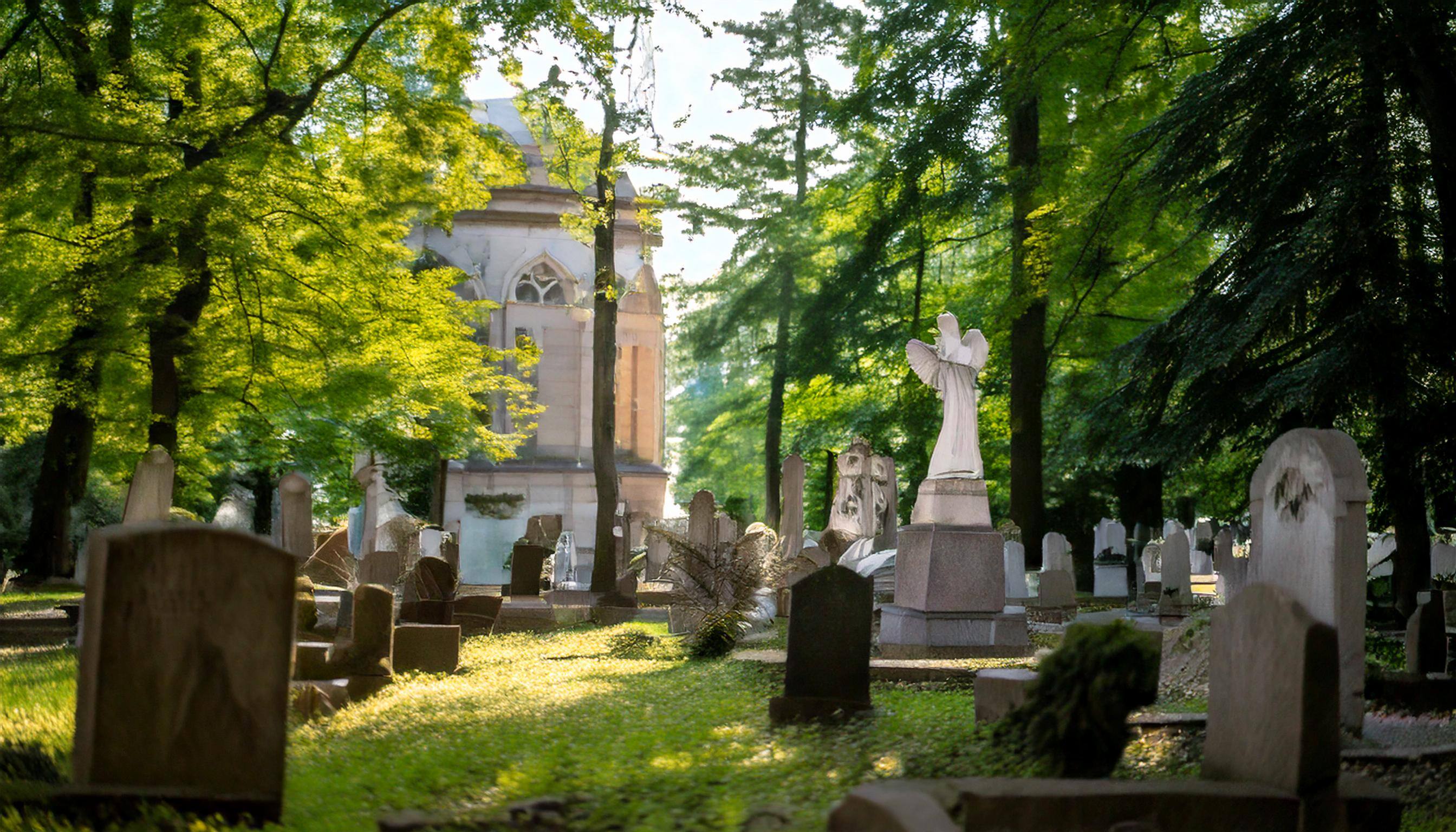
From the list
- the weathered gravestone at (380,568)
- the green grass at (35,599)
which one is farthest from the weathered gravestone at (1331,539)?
the green grass at (35,599)

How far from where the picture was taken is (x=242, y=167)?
15.0 metres

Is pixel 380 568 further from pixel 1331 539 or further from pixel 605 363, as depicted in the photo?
pixel 1331 539

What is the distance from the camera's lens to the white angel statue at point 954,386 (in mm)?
13367

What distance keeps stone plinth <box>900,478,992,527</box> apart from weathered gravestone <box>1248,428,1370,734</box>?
5.35 metres

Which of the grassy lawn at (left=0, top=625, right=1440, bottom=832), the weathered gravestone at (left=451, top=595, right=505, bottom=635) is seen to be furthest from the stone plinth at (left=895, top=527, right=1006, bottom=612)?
the weathered gravestone at (left=451, top=595, right=505, bottom=635)

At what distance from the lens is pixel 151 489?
42.6ft

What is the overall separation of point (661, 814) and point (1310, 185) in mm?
11777

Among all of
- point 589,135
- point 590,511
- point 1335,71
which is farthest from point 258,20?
point 590,511

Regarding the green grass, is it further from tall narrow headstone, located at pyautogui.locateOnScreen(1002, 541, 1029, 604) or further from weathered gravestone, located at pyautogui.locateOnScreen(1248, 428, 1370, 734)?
tall narrow headstone, located at pyautogui.locateOnScreen(1002, 541, 1029, 604)

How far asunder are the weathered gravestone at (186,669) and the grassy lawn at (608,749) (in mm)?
319

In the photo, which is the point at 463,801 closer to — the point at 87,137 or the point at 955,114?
the point at 87,137

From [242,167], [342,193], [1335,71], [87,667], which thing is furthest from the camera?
[342,193]

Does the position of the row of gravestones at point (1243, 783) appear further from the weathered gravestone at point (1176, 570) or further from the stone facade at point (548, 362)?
the stone facade at point (548, 362)

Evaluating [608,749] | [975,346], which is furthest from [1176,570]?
[608,749]
